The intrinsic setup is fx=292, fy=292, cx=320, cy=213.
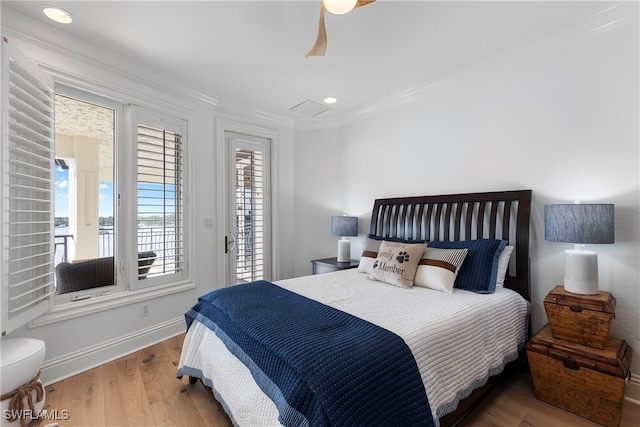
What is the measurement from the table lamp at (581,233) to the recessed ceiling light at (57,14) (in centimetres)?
361

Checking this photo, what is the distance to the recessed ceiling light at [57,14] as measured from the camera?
77.7 inches

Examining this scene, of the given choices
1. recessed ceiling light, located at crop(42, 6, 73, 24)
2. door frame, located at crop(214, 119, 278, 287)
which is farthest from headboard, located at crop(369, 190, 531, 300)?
recessed ceiling light, located at crop(42, 6, 73, 24)

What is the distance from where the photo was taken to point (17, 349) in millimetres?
1793

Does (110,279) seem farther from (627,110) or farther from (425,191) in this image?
(627,110)

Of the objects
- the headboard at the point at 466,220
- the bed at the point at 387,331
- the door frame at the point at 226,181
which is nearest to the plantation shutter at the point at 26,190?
the bed at the point at 387,331

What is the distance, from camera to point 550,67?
91.5 inches

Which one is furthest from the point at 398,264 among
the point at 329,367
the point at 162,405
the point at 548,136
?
the point at 162,405

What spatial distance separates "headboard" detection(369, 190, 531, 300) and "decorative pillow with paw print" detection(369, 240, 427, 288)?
18.8 inches

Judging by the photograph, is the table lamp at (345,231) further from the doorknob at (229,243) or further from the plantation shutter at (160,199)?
the plantation shutter at (160,199)

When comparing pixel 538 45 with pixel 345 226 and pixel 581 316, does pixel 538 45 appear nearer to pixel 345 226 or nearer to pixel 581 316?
pixel 581 316

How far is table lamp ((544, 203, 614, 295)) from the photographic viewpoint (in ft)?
5.97

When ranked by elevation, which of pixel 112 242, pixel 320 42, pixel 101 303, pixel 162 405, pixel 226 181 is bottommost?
pixel 162 405

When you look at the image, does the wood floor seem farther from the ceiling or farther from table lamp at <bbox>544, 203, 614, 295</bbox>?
the ceiling

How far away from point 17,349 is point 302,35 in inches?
112
